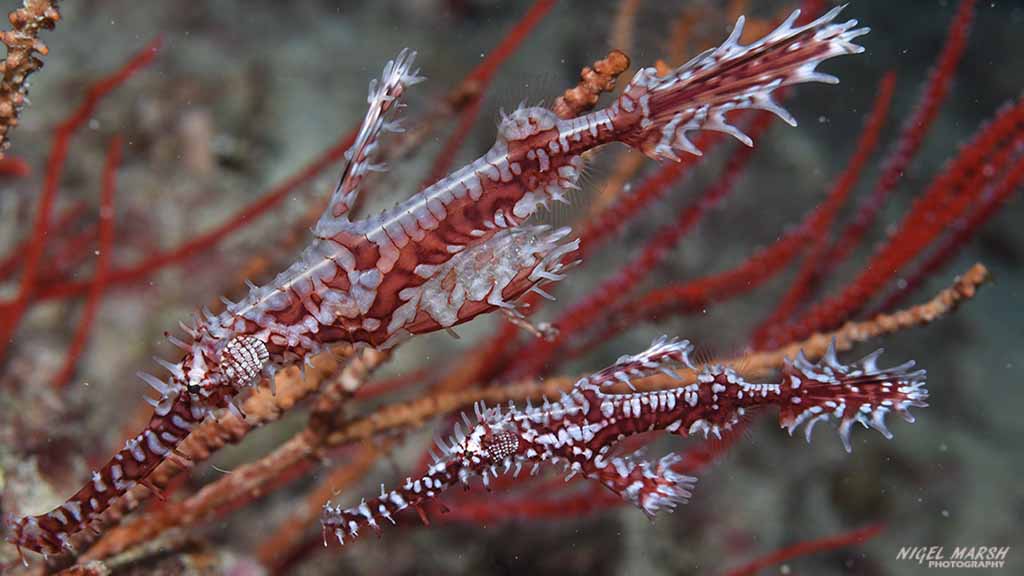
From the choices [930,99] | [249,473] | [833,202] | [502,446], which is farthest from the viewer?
[833,202]

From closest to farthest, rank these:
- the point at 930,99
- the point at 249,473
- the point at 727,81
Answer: the point at 727,81 < the point at 249,473 < the point at 930,99

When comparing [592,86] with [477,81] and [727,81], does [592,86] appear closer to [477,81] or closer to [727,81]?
[727,81]

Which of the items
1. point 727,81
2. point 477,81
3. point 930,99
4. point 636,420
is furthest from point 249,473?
point 930,99

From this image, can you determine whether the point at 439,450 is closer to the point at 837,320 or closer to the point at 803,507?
the point at 837,320

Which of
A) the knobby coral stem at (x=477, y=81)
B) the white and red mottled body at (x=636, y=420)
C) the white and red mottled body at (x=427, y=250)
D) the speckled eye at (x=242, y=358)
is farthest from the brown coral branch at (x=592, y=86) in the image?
the knobby coral stem at (x=477, y=81)

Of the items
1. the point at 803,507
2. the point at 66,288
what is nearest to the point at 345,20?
the point at 66,288

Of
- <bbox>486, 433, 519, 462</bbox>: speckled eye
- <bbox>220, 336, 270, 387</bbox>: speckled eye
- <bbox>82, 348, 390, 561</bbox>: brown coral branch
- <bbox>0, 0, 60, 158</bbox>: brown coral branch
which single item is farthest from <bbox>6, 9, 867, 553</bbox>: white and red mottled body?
<bbox>0, 0, 60, 158</bbox>: brown coral branch
